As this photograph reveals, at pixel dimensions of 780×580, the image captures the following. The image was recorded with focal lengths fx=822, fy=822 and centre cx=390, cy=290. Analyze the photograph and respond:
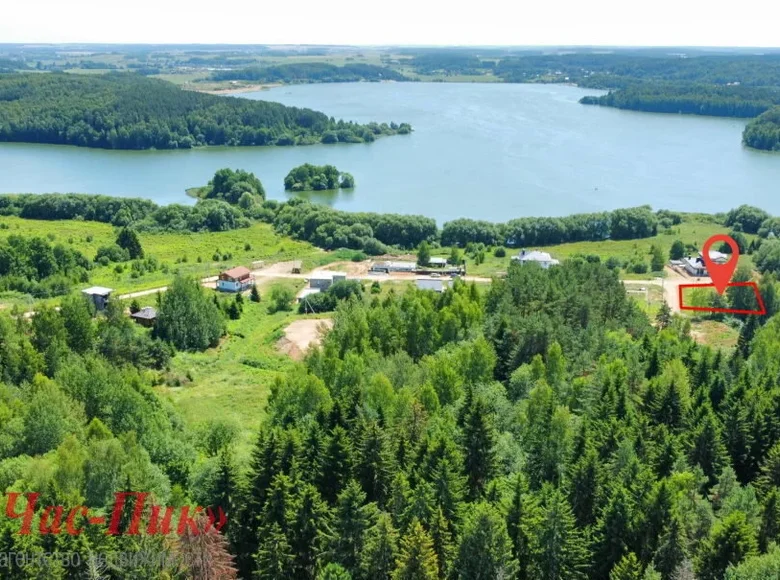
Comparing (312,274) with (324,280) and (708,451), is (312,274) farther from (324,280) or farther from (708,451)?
(708,451)

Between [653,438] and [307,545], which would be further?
[653,438]

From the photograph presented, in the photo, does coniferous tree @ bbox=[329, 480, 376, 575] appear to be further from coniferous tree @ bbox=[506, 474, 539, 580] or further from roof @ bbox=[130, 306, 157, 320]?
roof @ bbox=[130, 306, 157, 320]

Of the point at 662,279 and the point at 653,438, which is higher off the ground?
the point at 653,438

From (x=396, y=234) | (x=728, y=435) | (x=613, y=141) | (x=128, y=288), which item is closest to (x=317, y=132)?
(x=613, y=141)

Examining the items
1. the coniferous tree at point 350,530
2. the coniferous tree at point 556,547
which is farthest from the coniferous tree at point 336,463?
the coniferous tree at point 556,547

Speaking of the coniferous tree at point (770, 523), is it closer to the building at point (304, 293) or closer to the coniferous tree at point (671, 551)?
the coniferous tree at point (671, 551)

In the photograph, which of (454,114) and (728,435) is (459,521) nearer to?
(728,435)
